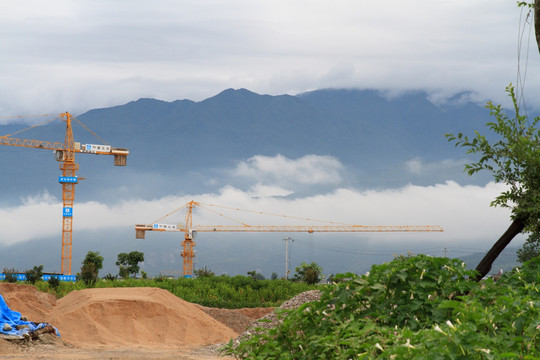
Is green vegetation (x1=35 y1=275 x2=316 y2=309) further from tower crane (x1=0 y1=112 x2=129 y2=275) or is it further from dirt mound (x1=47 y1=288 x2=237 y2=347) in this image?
tower crane (x1=0 y1=112 x2=129 y2=275)

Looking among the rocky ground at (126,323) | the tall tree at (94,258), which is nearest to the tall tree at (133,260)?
the tall tree at (94,258)

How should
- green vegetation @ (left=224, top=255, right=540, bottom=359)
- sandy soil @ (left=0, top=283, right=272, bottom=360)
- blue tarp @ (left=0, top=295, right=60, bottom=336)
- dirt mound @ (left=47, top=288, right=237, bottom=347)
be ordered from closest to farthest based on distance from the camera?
1. green vegetation @ (left=224, top=255, right=540, bottom=359)
2. blue tarp @ (left=0, top=295, right=60, bottom=336)
3. sandy soil @ (left=0, top=283, right=272, bottom=360)
4. dirt mound @ (left=47, top=288, right=237, bottom=347)

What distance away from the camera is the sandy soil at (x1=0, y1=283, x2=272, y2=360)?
16.9m

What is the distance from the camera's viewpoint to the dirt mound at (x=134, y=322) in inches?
732

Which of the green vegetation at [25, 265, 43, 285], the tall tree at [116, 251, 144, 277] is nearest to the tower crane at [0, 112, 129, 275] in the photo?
the tall tree at [116, 251, 144, 277]

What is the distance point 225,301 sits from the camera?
26.1m

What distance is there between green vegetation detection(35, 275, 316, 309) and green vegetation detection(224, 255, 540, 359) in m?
19.0

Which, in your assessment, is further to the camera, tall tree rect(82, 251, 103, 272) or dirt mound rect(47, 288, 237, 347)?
tall tree rect(82, 251, 103, 272)

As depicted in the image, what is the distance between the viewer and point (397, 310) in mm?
6398

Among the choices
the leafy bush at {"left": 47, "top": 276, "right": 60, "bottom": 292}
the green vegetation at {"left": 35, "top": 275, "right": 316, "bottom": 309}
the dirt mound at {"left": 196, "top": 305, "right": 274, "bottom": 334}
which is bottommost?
the dirt mound at {"left": 196, "top": 305, "right": 274, "bottom": 334}

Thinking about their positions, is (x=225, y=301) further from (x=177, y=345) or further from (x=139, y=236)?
(x=139, y=236)

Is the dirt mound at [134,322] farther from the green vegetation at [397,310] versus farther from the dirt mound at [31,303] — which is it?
the green vegetation at [397,310]

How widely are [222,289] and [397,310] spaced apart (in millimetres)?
21843

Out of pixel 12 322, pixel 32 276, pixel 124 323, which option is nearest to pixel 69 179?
pixel 32 276
